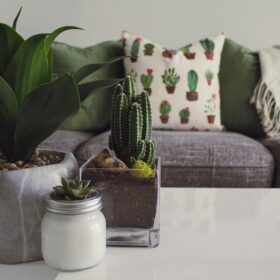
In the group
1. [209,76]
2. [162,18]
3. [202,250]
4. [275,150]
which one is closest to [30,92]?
[202,250]

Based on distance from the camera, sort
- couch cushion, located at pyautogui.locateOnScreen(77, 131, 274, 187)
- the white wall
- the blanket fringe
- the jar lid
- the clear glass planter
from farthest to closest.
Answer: the white wall
the blanket fringe
couch cushion, located at pyautogui.locateOnScreen(77, 131, 274, 187)
the clear glass planter
the jar lid

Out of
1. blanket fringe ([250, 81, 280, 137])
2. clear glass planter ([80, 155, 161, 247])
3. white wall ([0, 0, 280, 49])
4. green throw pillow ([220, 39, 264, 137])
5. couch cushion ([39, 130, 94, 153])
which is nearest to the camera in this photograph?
clear glass planter ([80, 155, 161, 247])

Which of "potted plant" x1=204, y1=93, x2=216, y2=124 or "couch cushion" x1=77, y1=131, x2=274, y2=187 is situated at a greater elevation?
"potted plant" x1=204, y1=93, x2=216, y2=124

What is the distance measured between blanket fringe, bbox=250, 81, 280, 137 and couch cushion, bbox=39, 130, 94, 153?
817 millimetres

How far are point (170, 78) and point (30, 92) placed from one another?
1.50 metres

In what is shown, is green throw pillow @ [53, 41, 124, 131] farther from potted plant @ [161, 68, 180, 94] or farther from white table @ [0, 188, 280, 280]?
white table @ [0, 188, 280, 280]

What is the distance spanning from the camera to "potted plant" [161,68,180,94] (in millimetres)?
2061

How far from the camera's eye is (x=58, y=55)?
2156mm

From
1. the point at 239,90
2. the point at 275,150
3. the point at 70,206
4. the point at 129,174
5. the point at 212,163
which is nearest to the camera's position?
the point at 70,206

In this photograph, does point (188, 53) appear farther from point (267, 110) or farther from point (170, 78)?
point (267, 110)

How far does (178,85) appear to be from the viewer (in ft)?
6.76

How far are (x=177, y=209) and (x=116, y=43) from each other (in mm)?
1498

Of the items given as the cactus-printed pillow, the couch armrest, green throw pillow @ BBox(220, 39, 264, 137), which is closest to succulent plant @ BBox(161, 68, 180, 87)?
the cactus-printed pillow

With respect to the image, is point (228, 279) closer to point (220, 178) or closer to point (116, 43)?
point (220, 178)
